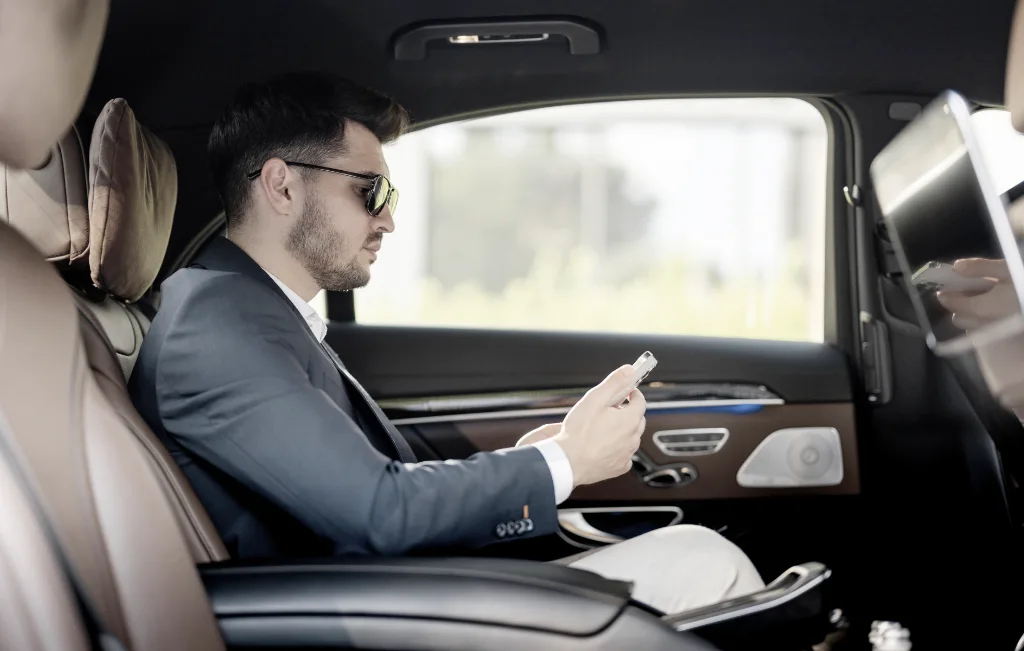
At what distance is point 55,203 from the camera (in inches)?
56.3

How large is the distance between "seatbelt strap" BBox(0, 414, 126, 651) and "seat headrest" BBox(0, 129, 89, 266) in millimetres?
403

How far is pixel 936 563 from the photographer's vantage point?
2311mm

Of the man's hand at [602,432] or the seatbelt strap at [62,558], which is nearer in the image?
the seatbelt strap at [62,558]

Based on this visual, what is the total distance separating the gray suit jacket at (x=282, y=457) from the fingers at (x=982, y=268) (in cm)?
63

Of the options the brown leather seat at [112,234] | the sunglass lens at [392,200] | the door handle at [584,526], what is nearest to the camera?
the brown leather seat at [112,234]

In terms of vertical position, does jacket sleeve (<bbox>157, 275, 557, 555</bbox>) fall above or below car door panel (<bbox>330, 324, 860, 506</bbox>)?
above

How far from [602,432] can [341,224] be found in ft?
2.03

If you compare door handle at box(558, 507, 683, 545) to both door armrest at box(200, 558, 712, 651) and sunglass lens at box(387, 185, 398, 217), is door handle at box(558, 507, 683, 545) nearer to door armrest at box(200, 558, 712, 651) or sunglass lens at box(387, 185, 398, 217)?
sunglass lens at box(387, 185, 398, 217)

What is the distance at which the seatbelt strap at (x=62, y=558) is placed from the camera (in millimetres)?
1034

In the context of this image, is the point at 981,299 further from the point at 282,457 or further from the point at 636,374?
the point at 282,457

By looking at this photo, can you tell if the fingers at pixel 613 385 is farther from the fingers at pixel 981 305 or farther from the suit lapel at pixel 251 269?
the fingers at pixel 981 305

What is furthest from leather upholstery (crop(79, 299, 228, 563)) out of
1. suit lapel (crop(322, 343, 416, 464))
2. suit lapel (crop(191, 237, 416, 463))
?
suit lapel (crop(322, 343, 416, 464))

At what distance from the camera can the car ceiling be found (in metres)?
2.04

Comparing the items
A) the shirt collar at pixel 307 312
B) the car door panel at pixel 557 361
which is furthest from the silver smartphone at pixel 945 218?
the shirt collar at pixel 307 312
